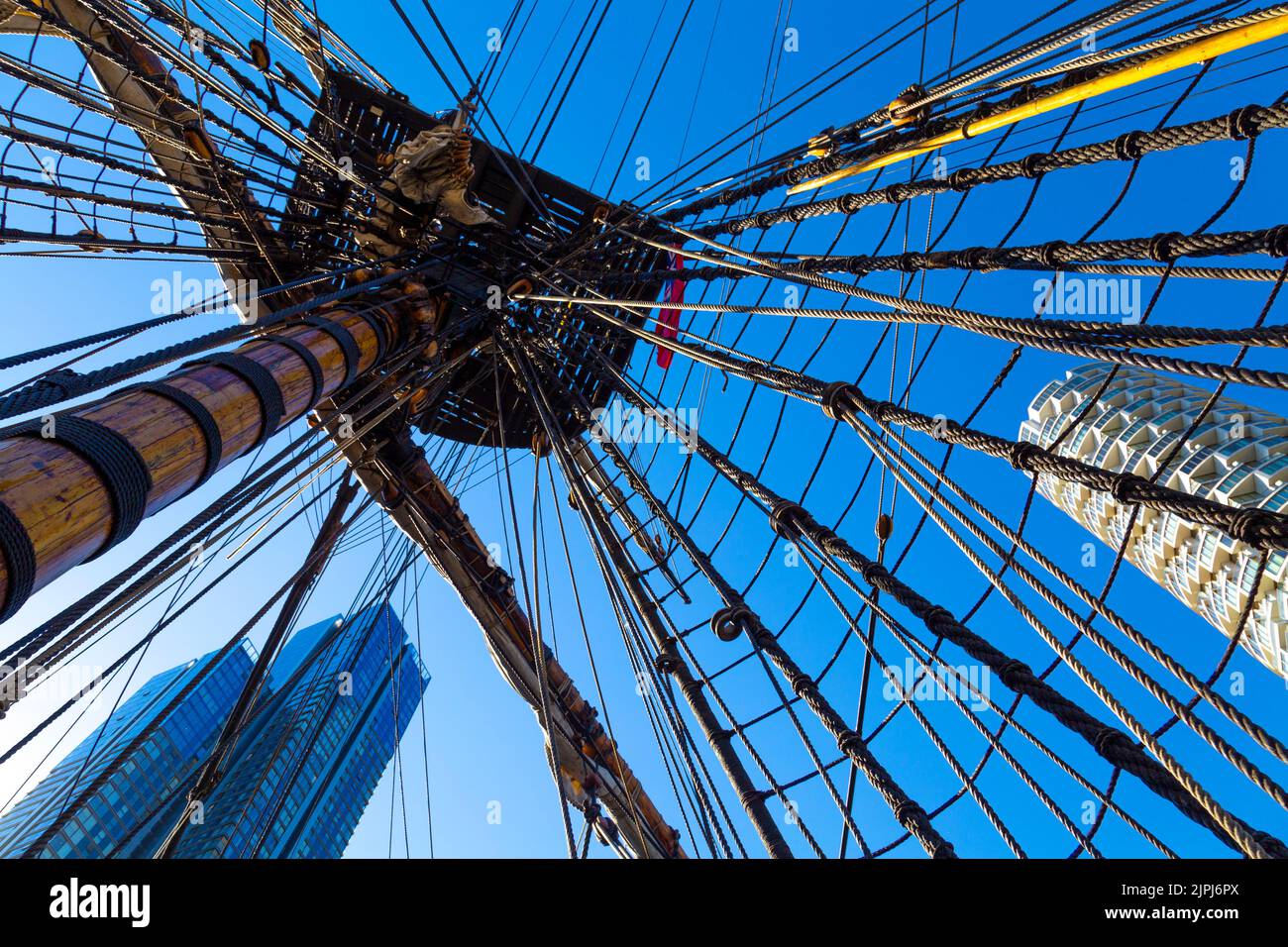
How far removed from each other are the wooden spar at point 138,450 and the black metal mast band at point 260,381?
0.02 meters

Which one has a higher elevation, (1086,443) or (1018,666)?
(1018,666)

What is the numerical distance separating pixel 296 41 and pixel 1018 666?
10098mm

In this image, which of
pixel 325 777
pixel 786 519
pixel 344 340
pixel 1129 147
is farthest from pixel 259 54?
pixel 325 777

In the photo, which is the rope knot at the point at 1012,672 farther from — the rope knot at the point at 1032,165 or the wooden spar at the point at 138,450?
the wooden spar at the point at 138,450

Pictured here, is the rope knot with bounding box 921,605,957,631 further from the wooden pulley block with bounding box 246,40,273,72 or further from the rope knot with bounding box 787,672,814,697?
the wooden pulley block with bounding box 246,40,273,72

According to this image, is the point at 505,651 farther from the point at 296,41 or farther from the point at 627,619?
the point at 296,41

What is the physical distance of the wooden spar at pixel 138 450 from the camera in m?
2.24

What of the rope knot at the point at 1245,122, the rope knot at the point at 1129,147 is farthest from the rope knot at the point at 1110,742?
the rope knot at the point at 1129,147

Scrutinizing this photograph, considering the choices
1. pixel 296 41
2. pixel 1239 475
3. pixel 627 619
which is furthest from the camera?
pixel 1239 475

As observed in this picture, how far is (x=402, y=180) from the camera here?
6.53 meters
